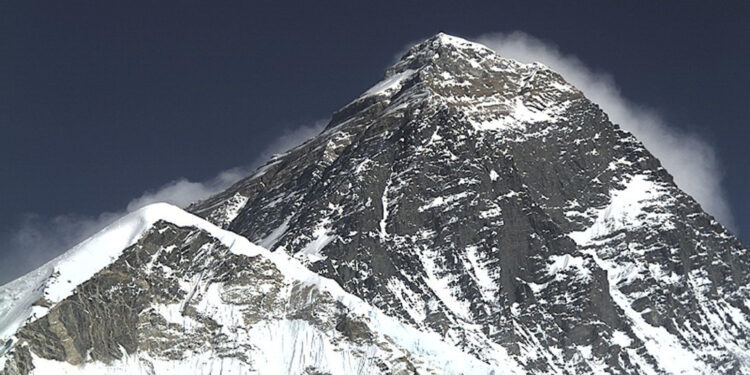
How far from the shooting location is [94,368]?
Answer: 19862 cm

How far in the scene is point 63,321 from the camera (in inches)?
7849

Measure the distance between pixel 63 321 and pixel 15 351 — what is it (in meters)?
8.55

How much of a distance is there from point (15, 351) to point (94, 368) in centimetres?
1051

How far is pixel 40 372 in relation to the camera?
193 m

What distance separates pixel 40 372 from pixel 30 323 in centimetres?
650

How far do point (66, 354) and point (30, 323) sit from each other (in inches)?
227

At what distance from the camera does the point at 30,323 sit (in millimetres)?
195750

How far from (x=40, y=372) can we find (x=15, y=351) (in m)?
3.81

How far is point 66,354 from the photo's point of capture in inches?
7771

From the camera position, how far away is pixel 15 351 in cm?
19262

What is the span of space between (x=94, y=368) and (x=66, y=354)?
383cm

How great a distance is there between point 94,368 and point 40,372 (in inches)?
312

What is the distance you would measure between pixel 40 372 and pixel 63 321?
8682 millimetres
